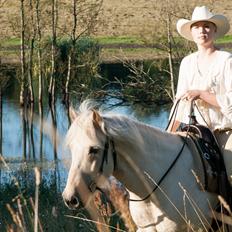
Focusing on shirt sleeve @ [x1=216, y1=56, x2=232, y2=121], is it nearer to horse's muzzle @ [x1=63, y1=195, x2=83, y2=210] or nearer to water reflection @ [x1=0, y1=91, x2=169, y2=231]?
water reflection @ [x1=0, y1=91, x2=169, y2=231]

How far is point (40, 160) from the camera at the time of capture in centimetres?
2111

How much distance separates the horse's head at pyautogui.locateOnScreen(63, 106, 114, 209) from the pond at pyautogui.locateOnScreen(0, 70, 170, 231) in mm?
134

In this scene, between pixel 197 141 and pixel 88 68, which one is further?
pixel 88 68

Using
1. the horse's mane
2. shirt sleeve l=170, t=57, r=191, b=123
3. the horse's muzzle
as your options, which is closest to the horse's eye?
the horse's mane

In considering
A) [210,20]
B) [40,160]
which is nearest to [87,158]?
[210,20]

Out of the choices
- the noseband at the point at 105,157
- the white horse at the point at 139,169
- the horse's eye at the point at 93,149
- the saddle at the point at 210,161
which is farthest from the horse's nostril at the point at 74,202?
the saddle at the point at 210,161

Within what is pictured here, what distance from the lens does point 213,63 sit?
5.91 m

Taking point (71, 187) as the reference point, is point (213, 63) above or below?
above

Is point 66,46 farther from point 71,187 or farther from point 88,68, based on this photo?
point 71,187

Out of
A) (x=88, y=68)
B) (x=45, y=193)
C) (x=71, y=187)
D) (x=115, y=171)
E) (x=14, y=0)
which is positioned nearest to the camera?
(x=71, y=187)

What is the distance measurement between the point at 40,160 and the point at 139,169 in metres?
15.9

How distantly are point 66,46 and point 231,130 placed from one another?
120 feet

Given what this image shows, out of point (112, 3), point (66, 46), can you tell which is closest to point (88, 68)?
point (66, 46)

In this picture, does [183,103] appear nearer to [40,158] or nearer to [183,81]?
[183,81]
